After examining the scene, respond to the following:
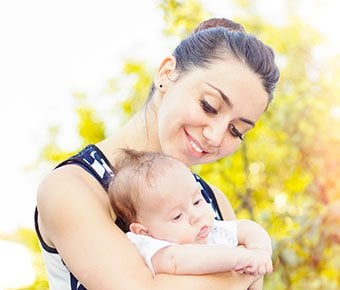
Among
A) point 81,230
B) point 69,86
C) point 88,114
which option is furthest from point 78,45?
point 81,230

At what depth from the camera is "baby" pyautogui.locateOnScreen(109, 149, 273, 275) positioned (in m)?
1.86

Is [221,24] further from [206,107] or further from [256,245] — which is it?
[256,245]

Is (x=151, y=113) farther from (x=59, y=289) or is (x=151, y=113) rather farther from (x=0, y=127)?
(x=0, y=127)

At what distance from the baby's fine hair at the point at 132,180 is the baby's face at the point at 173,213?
21 mm

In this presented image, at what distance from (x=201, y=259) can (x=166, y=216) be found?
192mm

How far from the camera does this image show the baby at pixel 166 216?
1861 millimetres

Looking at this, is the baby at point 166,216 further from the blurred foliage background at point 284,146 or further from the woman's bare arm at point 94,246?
the blurred foliage background at point 284,146

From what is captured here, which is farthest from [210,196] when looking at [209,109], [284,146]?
[284,146]

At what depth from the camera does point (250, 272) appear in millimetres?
1847

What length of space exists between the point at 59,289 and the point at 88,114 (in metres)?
4.35

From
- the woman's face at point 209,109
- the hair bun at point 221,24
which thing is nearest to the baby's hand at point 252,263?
the woman's face at point 209,109

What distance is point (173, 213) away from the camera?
195 cm

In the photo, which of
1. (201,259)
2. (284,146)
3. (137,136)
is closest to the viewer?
(201,259)

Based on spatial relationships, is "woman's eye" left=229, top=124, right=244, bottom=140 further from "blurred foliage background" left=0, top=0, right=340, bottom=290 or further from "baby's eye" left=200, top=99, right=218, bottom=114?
"blurred foliage background" left=0, top=0, right=340, bottom=290
